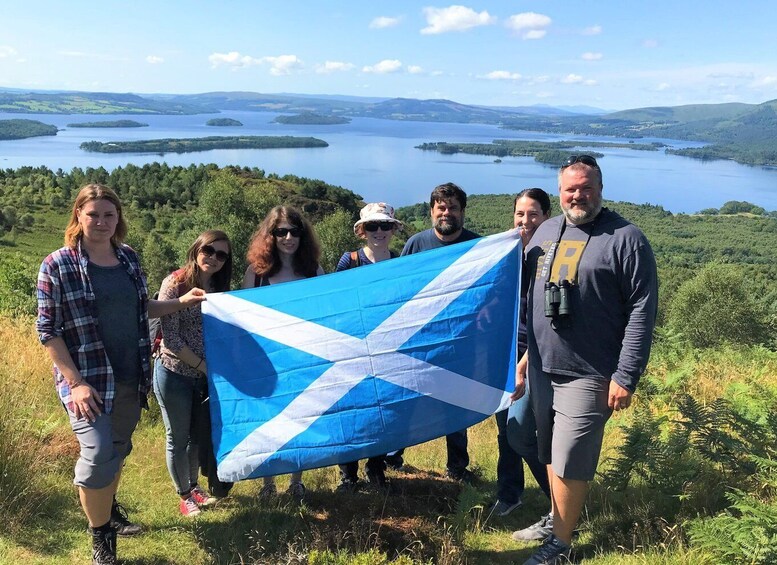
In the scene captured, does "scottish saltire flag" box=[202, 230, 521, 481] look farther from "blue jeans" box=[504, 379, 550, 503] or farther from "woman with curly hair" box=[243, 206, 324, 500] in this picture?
"woman with curly hair" box=[243, 206, 324, 500]

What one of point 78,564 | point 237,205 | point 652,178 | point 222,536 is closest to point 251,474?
point 222,536

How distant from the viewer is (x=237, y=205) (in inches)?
2186

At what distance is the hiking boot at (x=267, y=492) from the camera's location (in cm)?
415

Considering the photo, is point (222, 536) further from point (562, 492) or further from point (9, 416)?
point (562, 492)

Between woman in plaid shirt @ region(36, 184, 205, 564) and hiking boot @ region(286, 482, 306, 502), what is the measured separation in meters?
1.32

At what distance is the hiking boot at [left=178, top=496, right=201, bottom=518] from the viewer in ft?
12.9

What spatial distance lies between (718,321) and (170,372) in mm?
40400

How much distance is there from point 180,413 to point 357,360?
133 cm

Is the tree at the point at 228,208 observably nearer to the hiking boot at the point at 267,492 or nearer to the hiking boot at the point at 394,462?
the hiking boot at the point at 394,462

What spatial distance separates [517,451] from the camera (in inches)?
148

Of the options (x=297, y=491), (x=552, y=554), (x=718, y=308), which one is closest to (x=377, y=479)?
(x=297, y=491)

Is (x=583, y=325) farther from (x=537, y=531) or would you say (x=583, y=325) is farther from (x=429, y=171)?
(x=429, y=171)

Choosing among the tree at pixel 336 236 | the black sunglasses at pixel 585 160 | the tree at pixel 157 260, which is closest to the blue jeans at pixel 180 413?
the black sunglasses at pixel 585 160

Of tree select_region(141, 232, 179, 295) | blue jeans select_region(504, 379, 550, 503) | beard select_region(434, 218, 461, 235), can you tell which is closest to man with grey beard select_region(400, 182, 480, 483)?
beard select_region(434, 218, 461, 235)
